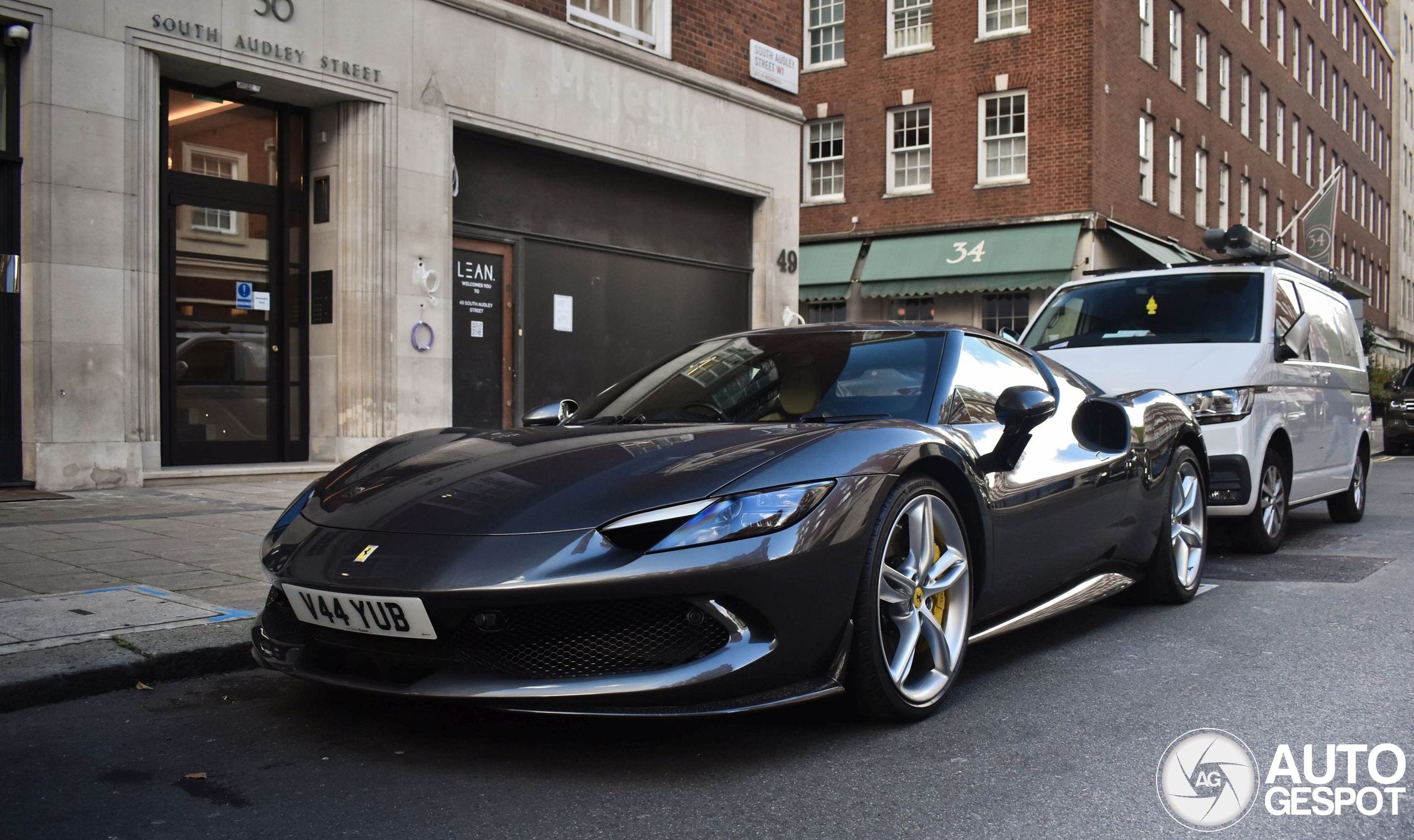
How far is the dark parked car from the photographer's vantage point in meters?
21.2

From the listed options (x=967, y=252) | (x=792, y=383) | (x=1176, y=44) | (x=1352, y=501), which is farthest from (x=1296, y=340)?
(x=1176, y=44)

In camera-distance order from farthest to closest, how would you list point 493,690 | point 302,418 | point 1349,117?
1. point 1349,117
2. point 302,418
3. point 493,690

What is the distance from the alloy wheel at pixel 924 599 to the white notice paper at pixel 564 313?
30.9 feet

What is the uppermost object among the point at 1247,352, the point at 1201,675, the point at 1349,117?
the point at 1349,117

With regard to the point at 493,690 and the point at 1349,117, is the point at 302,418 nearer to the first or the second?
the point at 493,690

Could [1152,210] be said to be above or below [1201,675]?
above

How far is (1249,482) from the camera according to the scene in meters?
6.93

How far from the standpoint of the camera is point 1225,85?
109 feet

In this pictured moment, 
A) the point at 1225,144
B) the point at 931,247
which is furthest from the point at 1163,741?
the point at 1225,144

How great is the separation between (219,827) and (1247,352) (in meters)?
6.38

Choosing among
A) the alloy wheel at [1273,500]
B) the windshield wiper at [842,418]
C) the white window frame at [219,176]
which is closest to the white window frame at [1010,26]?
the white window frame at [219,176]

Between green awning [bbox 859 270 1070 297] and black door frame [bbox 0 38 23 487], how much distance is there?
19.5m

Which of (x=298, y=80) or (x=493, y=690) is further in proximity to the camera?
(x=298, y=80)

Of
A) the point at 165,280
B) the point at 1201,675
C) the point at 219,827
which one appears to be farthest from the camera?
the point at 165,280
